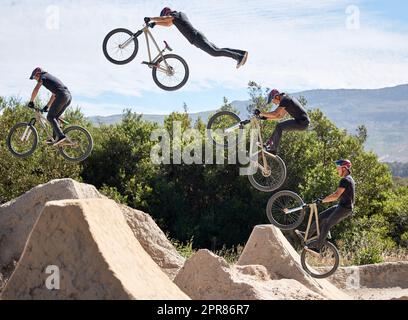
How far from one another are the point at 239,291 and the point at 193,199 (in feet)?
107


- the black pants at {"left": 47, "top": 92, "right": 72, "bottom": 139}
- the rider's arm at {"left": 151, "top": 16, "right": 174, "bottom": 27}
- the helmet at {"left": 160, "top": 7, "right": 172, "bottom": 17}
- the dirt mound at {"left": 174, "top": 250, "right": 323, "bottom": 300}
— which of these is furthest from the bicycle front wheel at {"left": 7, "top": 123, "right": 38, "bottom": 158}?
the dirt mound at {"left": 174, "top": 250, "right": 323, "bottom": 300}

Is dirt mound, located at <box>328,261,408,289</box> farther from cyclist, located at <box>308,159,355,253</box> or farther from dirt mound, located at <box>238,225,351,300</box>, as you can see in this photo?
cyclist, located at <box>308,159,355,253</box>

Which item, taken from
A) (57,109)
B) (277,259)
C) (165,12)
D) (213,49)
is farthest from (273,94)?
(277,259)

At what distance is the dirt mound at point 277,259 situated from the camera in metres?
22.5

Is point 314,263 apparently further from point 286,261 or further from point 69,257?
point 69,257

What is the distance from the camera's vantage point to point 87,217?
1350 centimetres

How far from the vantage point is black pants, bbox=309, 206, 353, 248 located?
62.8 ft

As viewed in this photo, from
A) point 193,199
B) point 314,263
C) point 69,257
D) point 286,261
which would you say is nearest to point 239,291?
point 286,261

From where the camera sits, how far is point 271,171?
19922 mm

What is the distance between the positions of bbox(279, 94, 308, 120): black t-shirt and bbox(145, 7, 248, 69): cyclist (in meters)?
1.46

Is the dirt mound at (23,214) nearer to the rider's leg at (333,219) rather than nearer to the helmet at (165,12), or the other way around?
the helmet at (165,12)

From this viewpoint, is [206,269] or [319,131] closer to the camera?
[206,269]

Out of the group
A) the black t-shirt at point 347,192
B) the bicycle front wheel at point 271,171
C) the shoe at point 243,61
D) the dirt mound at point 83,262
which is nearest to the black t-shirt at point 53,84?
the shoe at point 243,61

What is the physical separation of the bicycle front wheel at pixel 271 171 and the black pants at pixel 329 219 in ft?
5.17
